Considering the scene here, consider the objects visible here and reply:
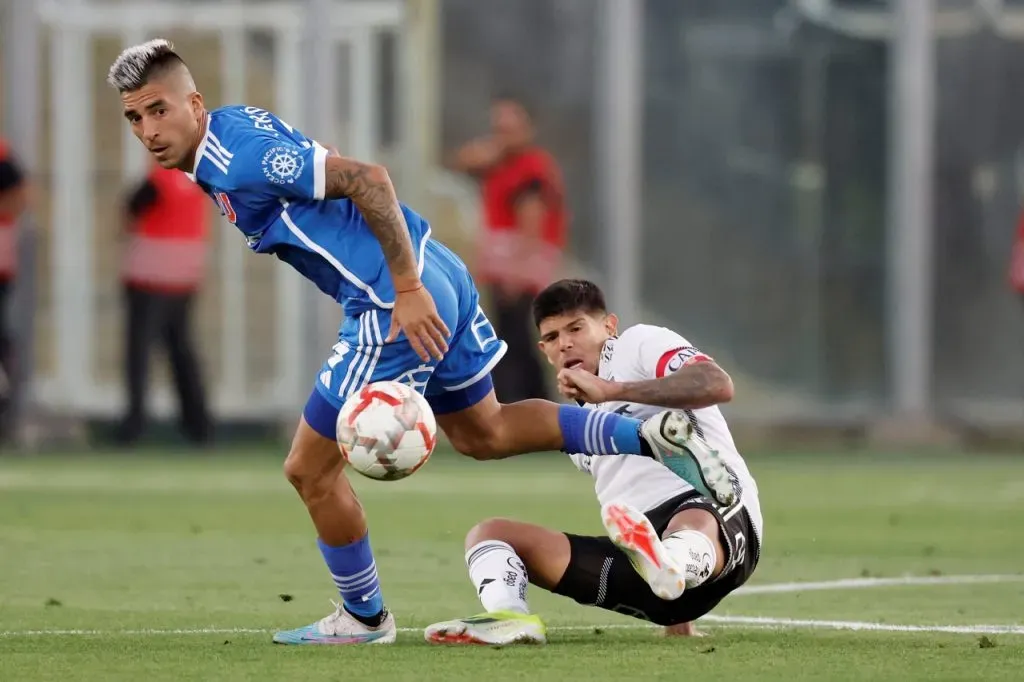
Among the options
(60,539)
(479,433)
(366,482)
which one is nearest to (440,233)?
(366,482)

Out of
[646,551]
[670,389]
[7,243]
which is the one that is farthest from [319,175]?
[7,243]

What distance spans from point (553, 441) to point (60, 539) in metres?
4.11

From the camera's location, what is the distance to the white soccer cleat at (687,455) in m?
6.32

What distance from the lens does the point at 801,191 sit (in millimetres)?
17969

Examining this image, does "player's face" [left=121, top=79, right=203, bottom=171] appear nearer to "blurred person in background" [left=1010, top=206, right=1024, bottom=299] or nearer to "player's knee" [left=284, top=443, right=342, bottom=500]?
"player's knee" [left=284, top=443, right=342, bottom=500]

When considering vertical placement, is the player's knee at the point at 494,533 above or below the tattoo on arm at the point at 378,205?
below

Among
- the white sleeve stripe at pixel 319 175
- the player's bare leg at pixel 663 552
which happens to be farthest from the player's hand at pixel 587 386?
the white sleeve stripe at pixel 319 175

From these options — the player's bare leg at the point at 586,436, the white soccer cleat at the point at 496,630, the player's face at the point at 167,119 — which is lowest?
the white soccer cleat at the point at 496,630

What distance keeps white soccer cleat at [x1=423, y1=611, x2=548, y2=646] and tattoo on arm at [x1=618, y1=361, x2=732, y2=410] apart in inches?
28.6

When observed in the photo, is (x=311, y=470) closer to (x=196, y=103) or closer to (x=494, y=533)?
(x=494, y=533)

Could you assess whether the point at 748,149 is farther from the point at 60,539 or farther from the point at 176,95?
the point at 176,95

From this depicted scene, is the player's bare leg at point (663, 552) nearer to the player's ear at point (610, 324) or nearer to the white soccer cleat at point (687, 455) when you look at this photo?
the white soccer cleat at point (687, 455)

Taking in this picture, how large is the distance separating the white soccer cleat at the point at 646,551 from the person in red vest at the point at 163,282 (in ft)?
34.3

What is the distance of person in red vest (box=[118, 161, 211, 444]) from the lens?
16156mm
